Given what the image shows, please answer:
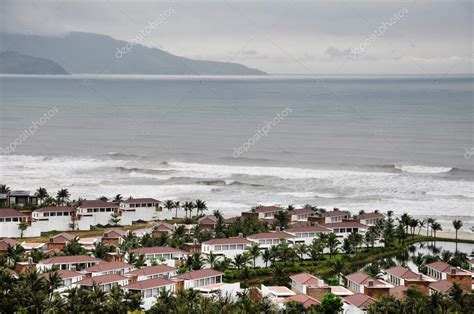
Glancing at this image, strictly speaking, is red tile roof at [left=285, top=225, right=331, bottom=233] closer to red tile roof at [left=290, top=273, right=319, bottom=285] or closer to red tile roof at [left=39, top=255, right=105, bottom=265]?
red tile roof at [left=290, top=273, right=319, bottom=285]

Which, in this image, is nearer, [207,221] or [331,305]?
[331,305]

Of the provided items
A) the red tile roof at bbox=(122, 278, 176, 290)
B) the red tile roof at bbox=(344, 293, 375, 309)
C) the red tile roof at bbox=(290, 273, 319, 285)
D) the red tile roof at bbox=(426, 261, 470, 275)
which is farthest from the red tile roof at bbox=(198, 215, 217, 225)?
the red tile roof at bbox=(344, 293, 375, 309)

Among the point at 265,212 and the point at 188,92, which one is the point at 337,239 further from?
the point at 188,92

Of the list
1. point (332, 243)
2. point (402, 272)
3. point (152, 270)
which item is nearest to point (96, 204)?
point (152, 270)

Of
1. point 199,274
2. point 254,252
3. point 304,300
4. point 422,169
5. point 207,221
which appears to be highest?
point 422,169

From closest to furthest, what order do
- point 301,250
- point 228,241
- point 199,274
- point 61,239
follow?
point 199,274 → point 301,250 → point 228,241 → point 61,239

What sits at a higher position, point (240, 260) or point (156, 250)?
point (156, 250)

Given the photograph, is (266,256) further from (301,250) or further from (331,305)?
(331,305)

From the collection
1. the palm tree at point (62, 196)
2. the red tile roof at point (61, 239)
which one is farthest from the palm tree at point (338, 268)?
the palm tree at point (62, 196)
